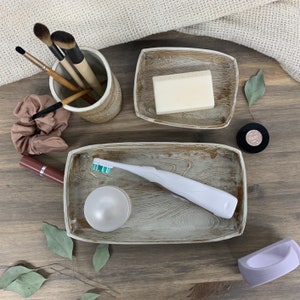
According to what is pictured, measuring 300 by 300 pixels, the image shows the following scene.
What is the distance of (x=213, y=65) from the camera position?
56cm

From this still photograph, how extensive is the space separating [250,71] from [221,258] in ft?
0.94

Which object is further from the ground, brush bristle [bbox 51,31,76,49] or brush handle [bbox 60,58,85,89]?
brush bristle [bbox 51,31,76,49]

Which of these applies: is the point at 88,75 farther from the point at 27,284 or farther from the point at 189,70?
the point at 27,284

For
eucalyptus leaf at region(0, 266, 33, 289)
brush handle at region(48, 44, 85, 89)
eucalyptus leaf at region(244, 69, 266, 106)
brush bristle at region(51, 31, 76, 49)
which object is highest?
brush bristle at region(51, 31, 76, 49)

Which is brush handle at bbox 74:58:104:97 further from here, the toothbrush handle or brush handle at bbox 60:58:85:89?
the toothbrush handle

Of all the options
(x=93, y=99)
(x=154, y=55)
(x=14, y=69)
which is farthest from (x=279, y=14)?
(x=14, y=69)

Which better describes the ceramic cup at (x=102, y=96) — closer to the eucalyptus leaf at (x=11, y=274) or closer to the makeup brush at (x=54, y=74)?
the makeup brush at (x=54, y=74)

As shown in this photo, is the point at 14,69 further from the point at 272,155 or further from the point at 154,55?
the point at 272,155

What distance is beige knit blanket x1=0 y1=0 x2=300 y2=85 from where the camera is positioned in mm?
536

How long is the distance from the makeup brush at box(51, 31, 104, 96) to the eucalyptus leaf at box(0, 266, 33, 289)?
29 centimetres

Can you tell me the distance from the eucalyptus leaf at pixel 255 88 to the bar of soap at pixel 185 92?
75mm

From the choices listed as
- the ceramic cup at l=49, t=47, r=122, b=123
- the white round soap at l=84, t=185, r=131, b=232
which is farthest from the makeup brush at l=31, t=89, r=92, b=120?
the white round soap at l=84, t=185, r=131, b=232

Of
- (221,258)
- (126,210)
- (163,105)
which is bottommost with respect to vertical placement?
(221,258)

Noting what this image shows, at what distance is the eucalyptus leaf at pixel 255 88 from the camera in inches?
22.1
